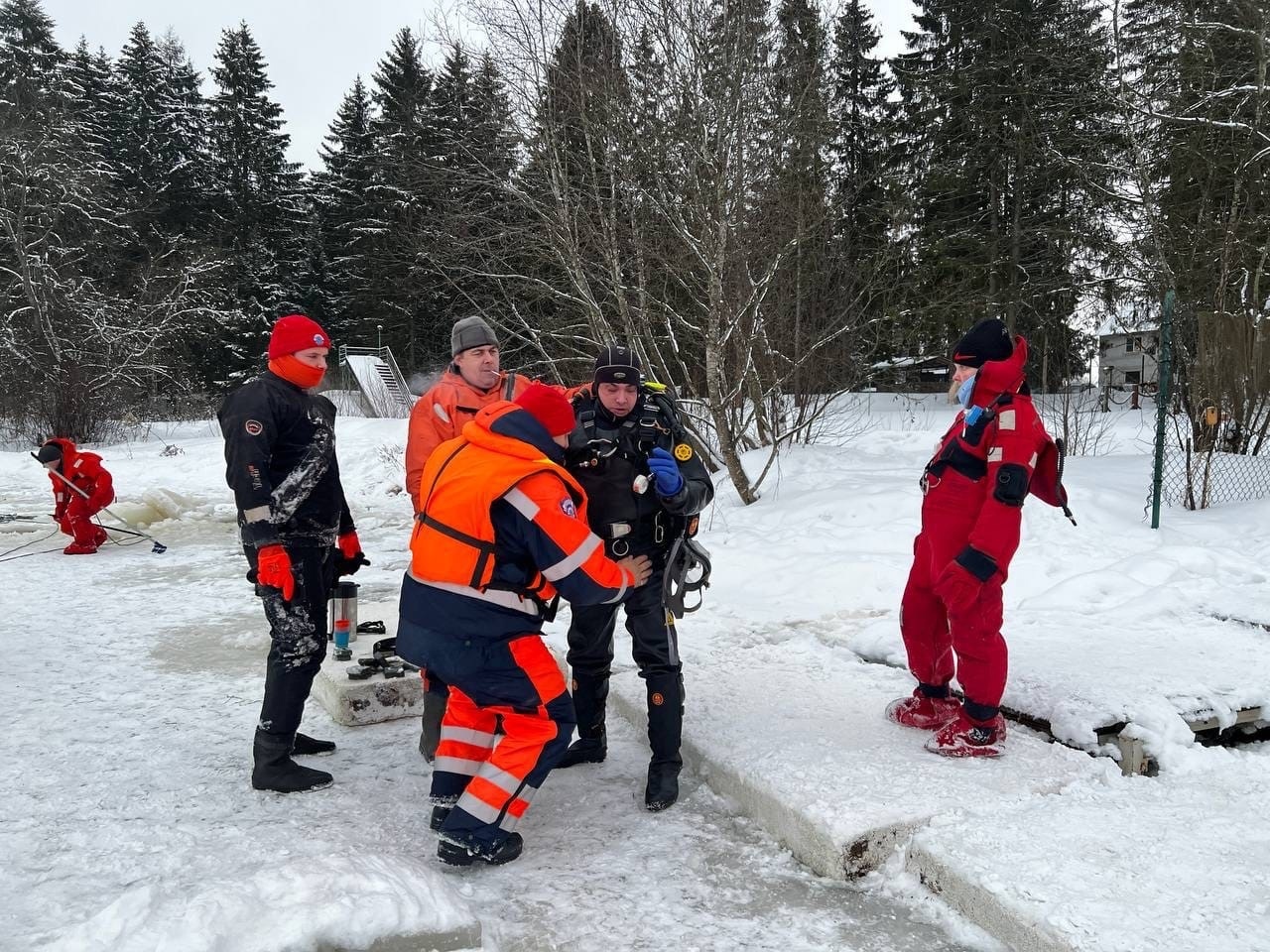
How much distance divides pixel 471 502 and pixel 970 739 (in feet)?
7.24

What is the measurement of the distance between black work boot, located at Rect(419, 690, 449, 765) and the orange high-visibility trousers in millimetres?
858

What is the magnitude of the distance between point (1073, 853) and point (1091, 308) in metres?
23.4

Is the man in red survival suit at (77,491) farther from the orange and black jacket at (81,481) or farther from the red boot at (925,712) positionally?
the red boot at (925,712)

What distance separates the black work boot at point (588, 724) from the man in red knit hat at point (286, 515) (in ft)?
3.48

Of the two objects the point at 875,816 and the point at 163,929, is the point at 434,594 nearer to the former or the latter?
the point at 163,929

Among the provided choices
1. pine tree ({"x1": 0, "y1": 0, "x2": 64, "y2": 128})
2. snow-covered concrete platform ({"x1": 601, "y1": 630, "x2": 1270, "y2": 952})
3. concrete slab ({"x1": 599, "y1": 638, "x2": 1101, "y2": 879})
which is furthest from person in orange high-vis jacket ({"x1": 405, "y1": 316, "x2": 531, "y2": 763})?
pine tree ({"x1": 0, "y1": 0, "x2": 64, "y2": 128})

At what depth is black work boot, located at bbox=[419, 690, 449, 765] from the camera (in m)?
3.80

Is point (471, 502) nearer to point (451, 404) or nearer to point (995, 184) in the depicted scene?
point (451, 404)

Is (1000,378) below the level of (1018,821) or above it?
above

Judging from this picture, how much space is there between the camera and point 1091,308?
2277 centimetres

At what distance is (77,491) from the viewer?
9.05 meters

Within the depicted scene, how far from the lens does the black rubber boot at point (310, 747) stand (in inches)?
153

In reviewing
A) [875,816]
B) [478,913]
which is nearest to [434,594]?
[478,913]

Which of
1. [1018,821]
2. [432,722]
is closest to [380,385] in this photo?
[432,722]
